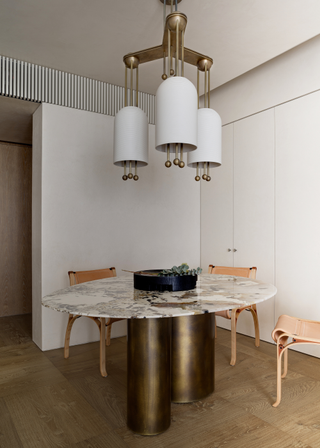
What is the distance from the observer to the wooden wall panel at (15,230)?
4.88 meters

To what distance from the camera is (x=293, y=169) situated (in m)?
3.36

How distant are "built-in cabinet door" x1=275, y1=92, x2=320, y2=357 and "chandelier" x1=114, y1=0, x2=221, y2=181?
1.25 metres

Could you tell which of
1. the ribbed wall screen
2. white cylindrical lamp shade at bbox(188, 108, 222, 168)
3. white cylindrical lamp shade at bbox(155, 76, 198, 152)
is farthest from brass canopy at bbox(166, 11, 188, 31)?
the ribbed wall screen

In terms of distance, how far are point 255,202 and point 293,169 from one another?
1.86 feet

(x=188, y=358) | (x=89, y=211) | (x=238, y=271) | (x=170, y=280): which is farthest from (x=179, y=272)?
(x=89, y=211)

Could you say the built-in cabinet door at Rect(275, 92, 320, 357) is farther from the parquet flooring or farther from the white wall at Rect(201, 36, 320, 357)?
the parquet flooring

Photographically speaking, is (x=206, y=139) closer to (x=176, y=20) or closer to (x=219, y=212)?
(x=176, y=20)

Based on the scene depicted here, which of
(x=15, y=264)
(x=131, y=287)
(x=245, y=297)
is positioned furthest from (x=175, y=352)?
(x=15, y=264)

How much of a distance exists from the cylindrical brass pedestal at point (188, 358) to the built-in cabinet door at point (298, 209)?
140 cm

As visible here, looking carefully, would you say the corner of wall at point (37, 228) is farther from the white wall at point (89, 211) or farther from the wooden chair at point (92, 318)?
the wooden chair at point (92, 318)

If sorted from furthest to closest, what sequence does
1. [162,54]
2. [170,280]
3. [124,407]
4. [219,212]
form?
[219,212] → [162,54] → [124,407] → [170,280]

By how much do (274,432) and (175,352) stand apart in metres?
0.73

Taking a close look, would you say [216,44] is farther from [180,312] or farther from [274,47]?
[180,312]

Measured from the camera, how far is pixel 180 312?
1.58 meters
